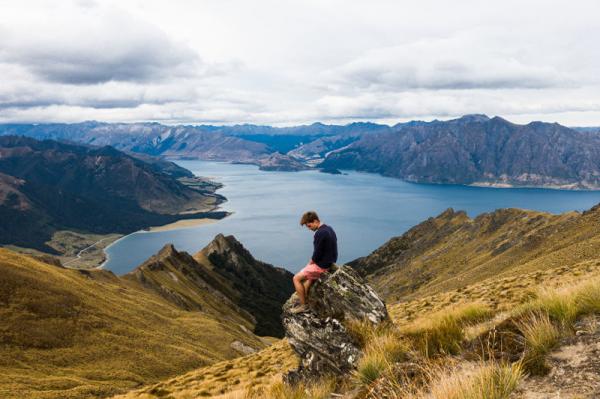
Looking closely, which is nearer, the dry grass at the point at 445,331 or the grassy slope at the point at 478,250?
the dry grass at the point at 445,331

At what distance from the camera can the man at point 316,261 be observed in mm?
14203

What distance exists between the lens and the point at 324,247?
47.1 feet

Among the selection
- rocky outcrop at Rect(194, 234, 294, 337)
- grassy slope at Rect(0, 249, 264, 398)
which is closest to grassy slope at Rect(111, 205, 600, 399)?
grassy slope at Rect(0, 249, 264, 398)

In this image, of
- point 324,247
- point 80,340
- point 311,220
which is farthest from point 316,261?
point 80,340

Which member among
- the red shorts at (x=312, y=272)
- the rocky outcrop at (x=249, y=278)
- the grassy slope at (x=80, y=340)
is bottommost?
the rocky outcrop at (x=249, y=278)

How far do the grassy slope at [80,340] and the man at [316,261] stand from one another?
30.3 metres

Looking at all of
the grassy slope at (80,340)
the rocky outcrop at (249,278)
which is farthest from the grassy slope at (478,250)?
the grassy slope at (80,340)

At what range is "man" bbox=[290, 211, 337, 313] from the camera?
14.2 meters

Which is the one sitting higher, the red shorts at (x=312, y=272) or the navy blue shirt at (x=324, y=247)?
the navy blue shirt at (x=324, y=247)

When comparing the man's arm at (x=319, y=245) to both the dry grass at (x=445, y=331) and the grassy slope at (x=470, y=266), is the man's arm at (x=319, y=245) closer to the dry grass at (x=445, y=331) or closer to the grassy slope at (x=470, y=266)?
the dry grass at (x=445, y=331)

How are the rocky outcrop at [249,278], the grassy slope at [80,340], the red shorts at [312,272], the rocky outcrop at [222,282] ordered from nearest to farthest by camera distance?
the red shorts at [312,272]
the grassy slope at [80,340]
the rocky outcrop at [222,282]
the rocky outcrop at [249,278]

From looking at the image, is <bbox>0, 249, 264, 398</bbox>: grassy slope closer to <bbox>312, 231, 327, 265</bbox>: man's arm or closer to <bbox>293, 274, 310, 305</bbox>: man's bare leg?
<bbox>293, 274, 310, 305</bbox>: man's bare leg

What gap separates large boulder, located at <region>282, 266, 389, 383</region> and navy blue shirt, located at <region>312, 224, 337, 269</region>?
1.64 ft

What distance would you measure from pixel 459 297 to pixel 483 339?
26.5m
